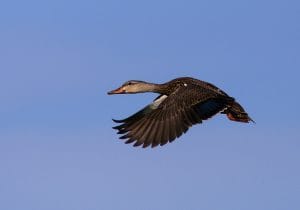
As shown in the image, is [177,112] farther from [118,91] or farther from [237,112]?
[118,91]

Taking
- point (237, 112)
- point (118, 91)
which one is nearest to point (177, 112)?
point (237, 112)

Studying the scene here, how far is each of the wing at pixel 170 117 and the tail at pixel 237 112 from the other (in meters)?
0.46

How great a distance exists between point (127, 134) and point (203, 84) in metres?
2.89

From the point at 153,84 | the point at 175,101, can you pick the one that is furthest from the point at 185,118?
the point at 153,84

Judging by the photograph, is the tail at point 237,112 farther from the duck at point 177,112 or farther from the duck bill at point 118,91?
the duck bill at point 118,91

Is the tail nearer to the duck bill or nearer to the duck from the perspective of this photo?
the duck

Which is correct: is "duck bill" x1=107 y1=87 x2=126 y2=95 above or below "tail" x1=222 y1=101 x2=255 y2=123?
above

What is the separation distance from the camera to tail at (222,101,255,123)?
2502 cm

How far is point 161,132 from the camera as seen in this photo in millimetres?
23250

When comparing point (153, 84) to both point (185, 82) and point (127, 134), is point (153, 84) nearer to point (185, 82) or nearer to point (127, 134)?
point (185, 82)

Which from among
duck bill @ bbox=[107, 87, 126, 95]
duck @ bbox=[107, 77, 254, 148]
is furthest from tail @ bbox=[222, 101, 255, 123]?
duck bill @ bbox=[107, 87, 126, 95]

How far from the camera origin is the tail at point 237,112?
25.0 m

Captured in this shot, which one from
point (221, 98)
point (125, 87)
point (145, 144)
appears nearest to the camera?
point (145, 144)

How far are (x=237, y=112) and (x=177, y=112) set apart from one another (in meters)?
2.07
